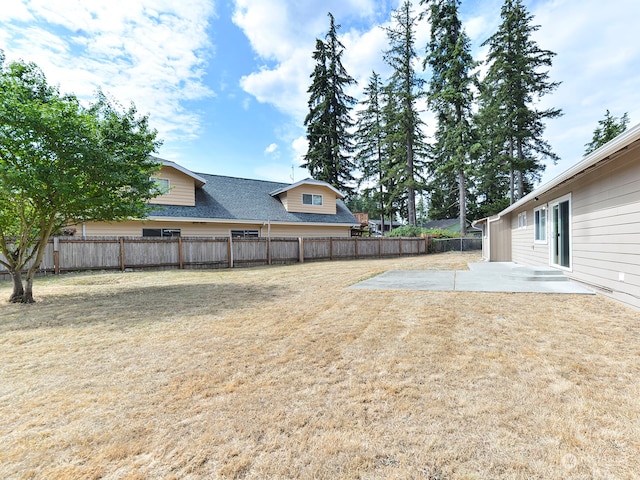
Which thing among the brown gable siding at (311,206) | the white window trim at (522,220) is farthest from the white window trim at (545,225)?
the brown gable siding at (311,206)

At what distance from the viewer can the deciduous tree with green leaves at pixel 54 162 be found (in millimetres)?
5582

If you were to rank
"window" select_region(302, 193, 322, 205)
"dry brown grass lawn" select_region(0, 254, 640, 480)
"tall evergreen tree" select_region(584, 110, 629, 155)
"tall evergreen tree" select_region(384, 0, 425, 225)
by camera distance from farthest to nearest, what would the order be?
"tall evergreen tree" select_region(584, 110, 629, 155) → "tall evergreen tree" select_region(384, 0, 425, 225) → "window" select_region(302, 193, 322, 205) → "dry brown grass lawn" select_region(0, 254, 640, 480)

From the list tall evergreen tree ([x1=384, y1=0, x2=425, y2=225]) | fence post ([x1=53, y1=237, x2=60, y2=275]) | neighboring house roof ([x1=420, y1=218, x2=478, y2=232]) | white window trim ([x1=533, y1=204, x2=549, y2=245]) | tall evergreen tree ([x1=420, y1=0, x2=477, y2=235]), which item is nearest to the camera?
white window trim ([x1=533, y1=204, x2=549, y2=245])

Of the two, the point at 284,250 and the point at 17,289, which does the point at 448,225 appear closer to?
the point at 284,250

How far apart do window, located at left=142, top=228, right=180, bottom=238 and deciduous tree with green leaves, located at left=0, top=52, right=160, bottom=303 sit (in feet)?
21.8

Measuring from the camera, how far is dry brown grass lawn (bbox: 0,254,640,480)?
5.38 ft

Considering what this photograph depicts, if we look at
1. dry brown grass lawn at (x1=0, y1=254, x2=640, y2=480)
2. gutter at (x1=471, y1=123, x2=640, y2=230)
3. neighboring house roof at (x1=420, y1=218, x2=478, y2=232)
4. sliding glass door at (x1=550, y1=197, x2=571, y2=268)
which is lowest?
dry brown grass lawn at (x1=0, y1=254, x2=640, y2=480)

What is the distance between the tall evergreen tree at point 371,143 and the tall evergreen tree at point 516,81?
10390 millimetres

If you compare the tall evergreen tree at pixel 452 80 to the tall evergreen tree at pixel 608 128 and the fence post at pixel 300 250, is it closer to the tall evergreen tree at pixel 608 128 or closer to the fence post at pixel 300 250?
the fence post at pixel 300 250

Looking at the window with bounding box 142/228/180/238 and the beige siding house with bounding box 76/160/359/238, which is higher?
the beige siding house with bounding box 76/160/359/238

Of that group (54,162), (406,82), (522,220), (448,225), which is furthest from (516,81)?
(54,162)

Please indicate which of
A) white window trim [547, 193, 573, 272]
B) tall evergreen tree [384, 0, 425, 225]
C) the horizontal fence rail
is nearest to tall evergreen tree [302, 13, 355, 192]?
tall evergreen tree [384, 0, 425, 225]

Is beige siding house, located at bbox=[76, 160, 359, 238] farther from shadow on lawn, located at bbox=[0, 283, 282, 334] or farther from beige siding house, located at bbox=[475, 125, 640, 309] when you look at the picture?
beige siding house, located at bbox=[475, 125, 640, 309]

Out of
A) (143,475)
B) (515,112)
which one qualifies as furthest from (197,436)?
(515,112)
